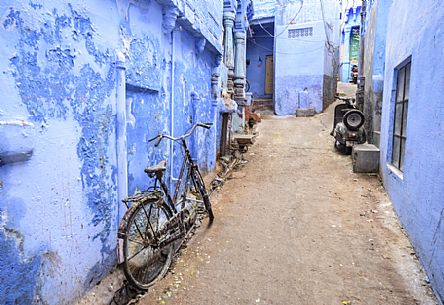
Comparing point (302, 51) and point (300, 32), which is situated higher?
point (300, 32)

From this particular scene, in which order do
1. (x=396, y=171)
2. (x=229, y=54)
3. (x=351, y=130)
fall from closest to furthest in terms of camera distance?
(x=396, y=171) → (x=351, y=130) → (x=229, y=54)

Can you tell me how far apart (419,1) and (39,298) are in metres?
4.69

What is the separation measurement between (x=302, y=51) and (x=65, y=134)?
47.4ft

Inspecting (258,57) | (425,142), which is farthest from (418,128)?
(258,57)

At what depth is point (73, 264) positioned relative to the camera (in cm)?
224

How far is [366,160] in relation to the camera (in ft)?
20.6

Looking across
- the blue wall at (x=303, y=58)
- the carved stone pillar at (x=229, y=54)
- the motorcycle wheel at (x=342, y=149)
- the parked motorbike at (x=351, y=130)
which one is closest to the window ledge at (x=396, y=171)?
the parked motorbike at (x=351, y=130)

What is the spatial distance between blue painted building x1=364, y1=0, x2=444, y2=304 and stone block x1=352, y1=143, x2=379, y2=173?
0.74 m

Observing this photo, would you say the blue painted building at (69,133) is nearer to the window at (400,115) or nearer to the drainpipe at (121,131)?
the drainpipe at (121,131)

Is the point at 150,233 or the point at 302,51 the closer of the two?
the point at 150,233

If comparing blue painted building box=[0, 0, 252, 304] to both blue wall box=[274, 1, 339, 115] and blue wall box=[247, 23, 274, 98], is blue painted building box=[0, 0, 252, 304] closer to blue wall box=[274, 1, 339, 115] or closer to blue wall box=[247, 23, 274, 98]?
blue wall box=[274, 1, 339, 115]

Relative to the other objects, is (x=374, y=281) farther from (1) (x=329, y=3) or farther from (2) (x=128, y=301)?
(1) (x=329, y=3)

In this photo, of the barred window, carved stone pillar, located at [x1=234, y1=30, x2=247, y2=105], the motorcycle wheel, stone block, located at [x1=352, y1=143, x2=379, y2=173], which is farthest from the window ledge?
the barred window

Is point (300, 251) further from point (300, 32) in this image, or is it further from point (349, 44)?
point (349, 44)
